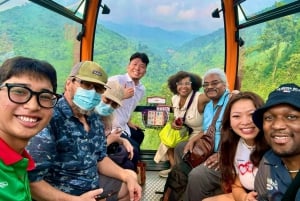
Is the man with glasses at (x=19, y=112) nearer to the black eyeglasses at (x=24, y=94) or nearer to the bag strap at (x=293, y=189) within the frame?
the black eyeglasses at (x=24, y=94)

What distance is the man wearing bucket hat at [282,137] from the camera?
166cm

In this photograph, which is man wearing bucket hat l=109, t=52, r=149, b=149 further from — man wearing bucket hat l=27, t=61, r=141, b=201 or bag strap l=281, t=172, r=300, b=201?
bag strap l=281, t=172, r=300, b=201

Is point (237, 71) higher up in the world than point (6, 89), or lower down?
higher up

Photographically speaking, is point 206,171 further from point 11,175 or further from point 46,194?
point 11,175

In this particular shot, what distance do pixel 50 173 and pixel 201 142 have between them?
1.46 m

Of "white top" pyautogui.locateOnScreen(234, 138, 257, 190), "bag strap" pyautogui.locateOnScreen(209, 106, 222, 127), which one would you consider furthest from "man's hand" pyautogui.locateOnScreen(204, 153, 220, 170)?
"white top" pyautogui.locateOnScreen(234, 138, 257, 190)

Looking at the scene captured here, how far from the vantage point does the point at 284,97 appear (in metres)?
1.68

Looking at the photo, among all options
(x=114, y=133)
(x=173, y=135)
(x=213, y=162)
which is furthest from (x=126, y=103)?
(x=213, y=162)

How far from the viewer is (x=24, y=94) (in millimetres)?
1246

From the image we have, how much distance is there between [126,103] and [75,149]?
2059 mm

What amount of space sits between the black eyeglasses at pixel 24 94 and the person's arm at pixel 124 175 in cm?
96

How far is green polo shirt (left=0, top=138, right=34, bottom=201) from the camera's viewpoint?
3.81 feet

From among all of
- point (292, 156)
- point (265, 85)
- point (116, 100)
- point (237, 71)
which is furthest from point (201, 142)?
point (237, 71)

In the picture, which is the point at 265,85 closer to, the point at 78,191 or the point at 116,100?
the point at 116,100
